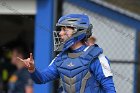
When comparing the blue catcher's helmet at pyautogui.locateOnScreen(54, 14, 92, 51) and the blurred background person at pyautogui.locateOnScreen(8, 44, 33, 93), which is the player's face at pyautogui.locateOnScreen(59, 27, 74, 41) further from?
the blurred background person at pyautogui.locateOnScreen(8, 44, 33, 93)

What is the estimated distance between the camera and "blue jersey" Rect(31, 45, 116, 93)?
16.2 ft

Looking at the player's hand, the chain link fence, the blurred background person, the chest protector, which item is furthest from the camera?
the blurred background person

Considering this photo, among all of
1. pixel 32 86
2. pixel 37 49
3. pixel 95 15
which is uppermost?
pixel 95 15

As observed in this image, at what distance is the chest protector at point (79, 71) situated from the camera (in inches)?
196

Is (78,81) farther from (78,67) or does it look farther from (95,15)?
(95,15)

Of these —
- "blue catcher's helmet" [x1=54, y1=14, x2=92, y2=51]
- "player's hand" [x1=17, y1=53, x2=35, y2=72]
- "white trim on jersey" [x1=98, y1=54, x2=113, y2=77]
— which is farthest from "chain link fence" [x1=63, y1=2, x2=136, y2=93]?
"player's hand" [x1=17, y1=53, x2=35, y2=72]

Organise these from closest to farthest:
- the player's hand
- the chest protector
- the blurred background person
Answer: the player's hand < the chest protector < the blurred background person

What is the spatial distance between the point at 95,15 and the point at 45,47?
76 centimetres

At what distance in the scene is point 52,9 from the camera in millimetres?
7367

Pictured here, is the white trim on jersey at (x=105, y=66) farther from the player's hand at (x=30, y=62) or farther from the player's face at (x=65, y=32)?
the player's hand at (x=30, y=62)

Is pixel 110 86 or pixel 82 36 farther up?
pixel 82 36

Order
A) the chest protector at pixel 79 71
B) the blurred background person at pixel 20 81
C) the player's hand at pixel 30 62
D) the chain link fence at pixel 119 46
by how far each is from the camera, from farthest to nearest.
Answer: the blurred background person at pixel 20 81 → the chain link fence at pixel 119 46 → the chest protector at pixel 79 71 → the player's hand at pixel 30 62

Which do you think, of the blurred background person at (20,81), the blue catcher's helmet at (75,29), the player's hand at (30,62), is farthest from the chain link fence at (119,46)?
the player's hand at (30,62)

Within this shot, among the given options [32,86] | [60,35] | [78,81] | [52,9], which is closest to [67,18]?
[60,35]
